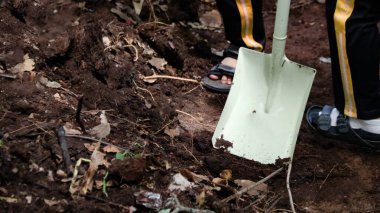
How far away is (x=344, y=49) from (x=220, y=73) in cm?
86

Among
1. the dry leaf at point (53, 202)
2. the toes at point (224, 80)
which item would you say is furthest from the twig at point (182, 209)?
the toes at point (224, 80)

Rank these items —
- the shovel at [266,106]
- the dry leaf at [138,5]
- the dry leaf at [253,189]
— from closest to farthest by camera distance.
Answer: the dry leaf at [253,189] → the shovel at [266,106] → the dry leaf at [138,5]

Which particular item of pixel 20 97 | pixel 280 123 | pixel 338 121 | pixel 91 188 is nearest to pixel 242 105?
pixel 280 123

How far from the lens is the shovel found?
7.70 feet

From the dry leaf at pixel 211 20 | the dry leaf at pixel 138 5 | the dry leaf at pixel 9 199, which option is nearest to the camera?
the dry leaf at pixel 9 199

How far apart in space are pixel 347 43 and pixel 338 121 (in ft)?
1.71

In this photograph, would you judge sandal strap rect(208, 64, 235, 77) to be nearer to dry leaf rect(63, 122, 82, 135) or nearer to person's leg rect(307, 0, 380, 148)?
person's leg rect(307, 0, 380, 148)

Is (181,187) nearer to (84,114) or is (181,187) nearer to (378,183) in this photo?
(84,114)

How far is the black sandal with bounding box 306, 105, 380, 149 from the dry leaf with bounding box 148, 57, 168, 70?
88 centimetres

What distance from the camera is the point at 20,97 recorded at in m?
2.24

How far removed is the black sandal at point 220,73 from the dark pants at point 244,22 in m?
0.06

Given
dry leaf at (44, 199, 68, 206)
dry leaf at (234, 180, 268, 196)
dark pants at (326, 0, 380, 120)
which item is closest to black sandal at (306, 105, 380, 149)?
dark pants at (326, 0, 380, 120)

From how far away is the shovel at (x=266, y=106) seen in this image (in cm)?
235

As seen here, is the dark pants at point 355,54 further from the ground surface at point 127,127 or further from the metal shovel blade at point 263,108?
the ground surface at point 127,127
